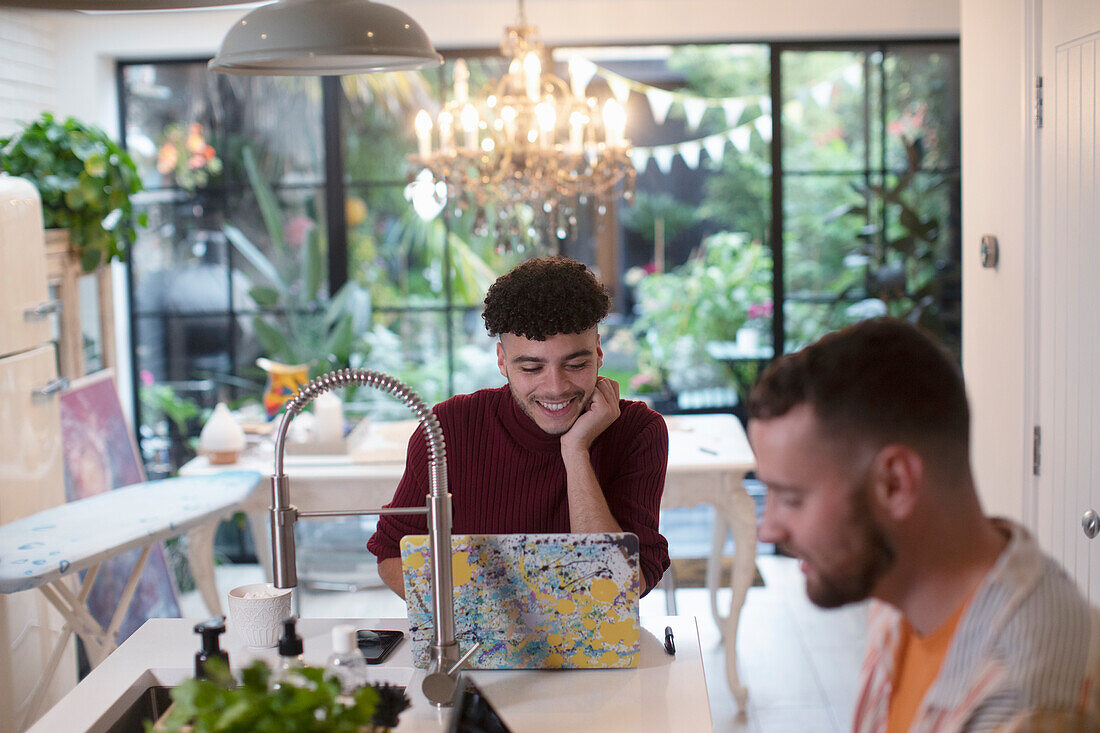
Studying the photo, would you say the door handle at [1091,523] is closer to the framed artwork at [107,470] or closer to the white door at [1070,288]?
the white door at [1070,288]

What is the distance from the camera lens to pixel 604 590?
169 centimetres

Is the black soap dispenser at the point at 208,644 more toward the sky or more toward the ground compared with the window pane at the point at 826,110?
more toward the ground

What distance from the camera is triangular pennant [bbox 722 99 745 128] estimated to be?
4840 mm

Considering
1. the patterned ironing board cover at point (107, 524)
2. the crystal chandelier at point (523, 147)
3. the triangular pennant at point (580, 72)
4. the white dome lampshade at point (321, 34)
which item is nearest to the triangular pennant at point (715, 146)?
the triangular pennant at point (580, 72)

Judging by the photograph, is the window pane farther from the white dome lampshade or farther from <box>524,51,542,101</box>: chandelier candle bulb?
the white dome lampshade

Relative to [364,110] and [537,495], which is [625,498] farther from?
[364,110]

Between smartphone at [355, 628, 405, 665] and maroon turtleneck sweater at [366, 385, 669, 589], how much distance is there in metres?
0.21

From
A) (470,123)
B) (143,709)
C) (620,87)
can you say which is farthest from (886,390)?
(620,87)

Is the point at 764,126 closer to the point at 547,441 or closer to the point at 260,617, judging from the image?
the point at 547,441

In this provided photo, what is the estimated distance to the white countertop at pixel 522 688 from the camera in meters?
1.60

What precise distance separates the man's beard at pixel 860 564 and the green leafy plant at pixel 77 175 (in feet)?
11.1

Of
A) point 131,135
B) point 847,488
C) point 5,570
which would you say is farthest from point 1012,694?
point 131,135

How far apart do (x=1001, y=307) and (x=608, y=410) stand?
129 cm

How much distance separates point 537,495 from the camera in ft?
6.98
